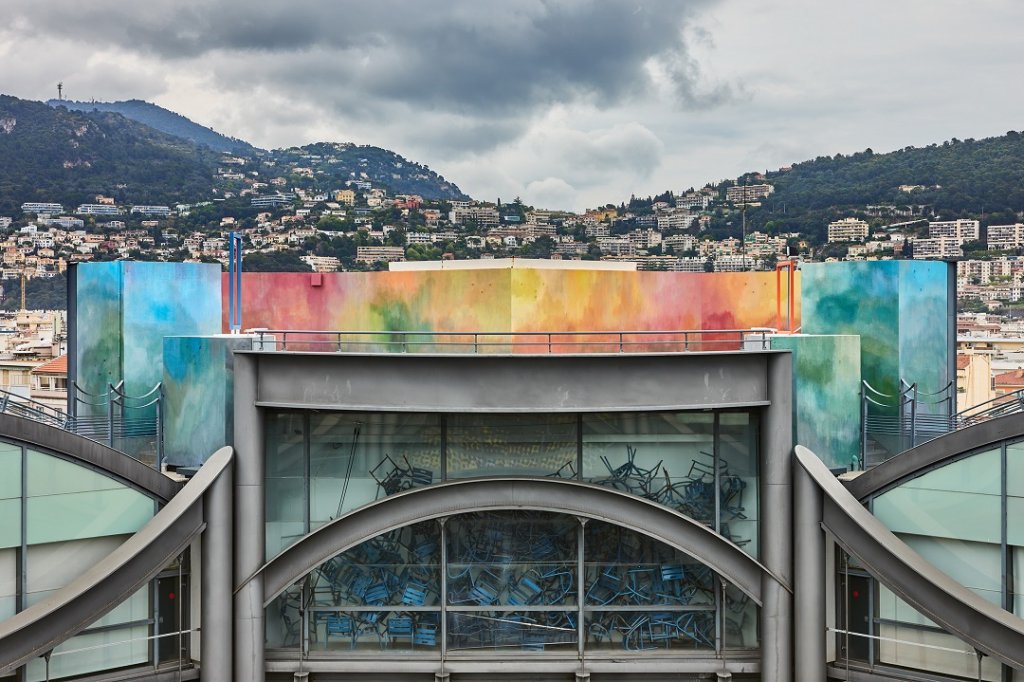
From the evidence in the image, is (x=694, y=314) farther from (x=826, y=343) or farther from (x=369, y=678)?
(x=369, y=678)

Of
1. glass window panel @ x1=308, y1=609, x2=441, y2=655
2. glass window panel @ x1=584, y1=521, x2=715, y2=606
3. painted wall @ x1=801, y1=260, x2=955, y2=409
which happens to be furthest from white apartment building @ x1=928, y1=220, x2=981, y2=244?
glass window panel @ x1=308, y1=609, x2=441, y2=655

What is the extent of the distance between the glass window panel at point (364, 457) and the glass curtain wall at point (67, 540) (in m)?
2.99

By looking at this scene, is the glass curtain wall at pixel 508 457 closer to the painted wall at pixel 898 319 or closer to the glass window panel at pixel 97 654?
the glass window panel at pixel 97 654

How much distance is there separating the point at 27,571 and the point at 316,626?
498 cm

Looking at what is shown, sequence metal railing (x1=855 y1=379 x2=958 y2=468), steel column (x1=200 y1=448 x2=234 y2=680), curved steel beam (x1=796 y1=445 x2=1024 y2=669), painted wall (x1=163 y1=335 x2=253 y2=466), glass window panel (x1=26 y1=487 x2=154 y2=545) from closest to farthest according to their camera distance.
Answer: curved steel beam (x1=796 y1=445 x2=1024 y2=669), glass window panel (x1=26 y1=487 x2=154 y2=545), steel column (x1=200 y1=448 x2=234 y2=680), painted wall (x1=163 y1=335 x2=253 y2=466), metal railing (x1=855 y1=379 x2=958 y2=468)

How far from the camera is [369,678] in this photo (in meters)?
19.4

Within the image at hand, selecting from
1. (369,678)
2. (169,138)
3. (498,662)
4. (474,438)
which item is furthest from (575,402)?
(169,138)

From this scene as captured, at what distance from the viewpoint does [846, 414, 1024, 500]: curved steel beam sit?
55.9 feet

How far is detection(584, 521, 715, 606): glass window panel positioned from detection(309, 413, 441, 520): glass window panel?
11.0 ft

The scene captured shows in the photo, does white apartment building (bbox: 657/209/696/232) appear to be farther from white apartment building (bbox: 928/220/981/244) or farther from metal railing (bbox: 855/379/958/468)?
metal railing (bbox: 855/379/958/468)

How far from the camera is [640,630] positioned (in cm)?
1953

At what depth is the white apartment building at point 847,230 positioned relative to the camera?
67800 mm

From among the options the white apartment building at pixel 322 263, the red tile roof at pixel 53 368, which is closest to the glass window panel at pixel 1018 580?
the white apartment building at pixel 322 263

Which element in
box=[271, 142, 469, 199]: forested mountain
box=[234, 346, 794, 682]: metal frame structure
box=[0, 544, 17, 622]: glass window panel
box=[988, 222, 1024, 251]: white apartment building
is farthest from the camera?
box=[271, 142, 469, 199]: forested mountain
